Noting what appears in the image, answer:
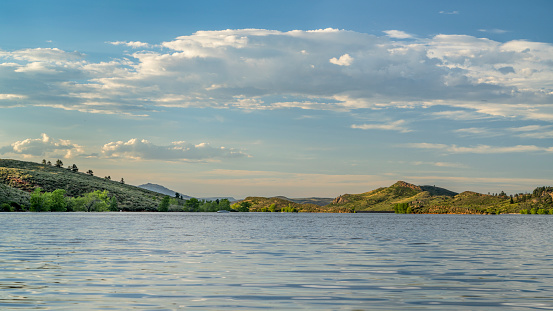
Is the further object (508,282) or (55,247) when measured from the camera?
(55,247)

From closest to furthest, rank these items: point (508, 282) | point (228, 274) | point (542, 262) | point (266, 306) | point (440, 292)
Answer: point (266, 306), point (440, 292), point (508, 282), point (228, 274), point (542, 262)

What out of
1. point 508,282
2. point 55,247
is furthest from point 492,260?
point 55,247

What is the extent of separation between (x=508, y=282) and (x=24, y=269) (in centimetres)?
2716

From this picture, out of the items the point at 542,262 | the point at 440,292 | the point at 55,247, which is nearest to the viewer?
the point at 440,292

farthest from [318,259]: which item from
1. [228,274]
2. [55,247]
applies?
[55,247]

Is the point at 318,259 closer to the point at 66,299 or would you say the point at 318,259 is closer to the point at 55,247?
the point at 66,299

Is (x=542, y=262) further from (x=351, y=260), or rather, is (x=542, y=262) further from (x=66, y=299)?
(x=66, y=299)

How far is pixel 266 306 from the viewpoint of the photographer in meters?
21.5

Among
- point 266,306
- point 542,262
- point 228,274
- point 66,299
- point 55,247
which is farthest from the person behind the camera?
point 55,247

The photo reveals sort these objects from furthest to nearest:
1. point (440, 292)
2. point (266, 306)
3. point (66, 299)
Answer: point (440, 292), point (66, 299), point (266, 306)

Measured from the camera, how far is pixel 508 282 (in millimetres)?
29203

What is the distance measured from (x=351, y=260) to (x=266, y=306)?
2015 cm

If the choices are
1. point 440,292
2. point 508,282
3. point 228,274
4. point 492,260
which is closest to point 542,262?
point 492,260

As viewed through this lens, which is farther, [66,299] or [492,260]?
[492,260]
